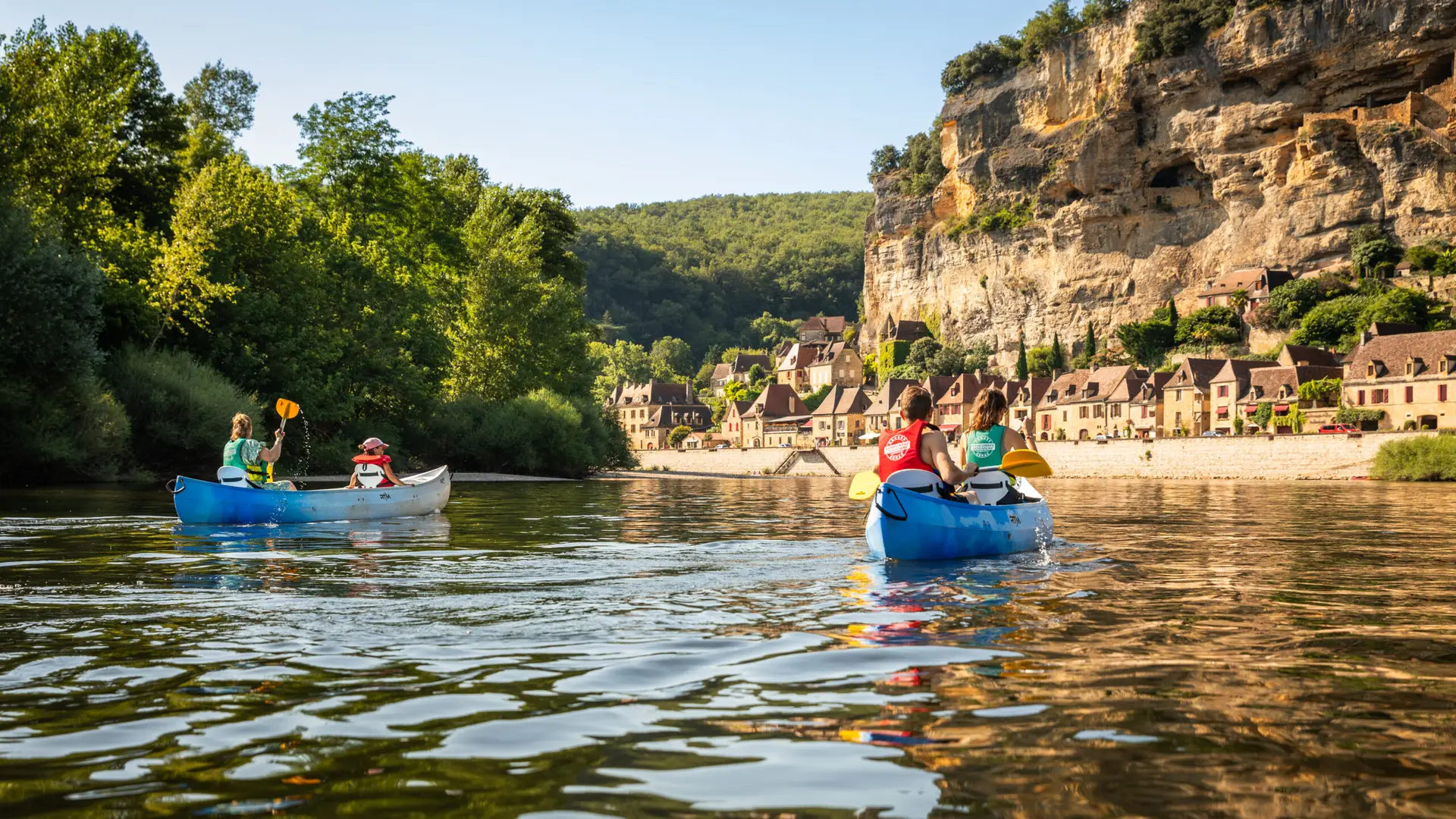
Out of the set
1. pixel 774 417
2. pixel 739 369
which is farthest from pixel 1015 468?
pixel 739 369

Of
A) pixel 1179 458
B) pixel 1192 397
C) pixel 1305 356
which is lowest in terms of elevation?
pixel 1179 458

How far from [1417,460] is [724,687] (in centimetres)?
4875

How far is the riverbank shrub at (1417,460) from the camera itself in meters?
45.2

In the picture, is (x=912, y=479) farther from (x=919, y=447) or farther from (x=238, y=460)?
(x=238, y=460)

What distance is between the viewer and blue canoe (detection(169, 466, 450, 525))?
54.2 feet

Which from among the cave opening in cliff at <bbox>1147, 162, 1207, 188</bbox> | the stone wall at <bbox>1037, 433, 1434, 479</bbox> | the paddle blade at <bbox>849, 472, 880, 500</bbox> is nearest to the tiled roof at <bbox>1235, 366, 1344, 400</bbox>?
the stone wall at <bbox>1037, 433, 1434, 479</bbox>

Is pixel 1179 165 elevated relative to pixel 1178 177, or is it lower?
elevated

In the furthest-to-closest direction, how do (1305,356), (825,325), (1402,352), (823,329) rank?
(825,325) → (823,329) → (1305,356) → (1402,352)

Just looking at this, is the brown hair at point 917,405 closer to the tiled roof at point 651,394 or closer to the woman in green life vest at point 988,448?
the woman in green life vest at point 988,448

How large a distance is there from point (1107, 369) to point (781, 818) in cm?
9393

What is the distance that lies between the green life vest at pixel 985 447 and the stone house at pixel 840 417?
323 feet

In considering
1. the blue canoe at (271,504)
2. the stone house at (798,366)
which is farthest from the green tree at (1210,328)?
the blue canoe at (271,504)

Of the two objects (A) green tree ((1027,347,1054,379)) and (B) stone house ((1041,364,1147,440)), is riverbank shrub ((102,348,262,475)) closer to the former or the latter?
(B) stone house ((1041,364,1147,440))

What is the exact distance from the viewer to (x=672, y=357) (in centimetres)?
17850
